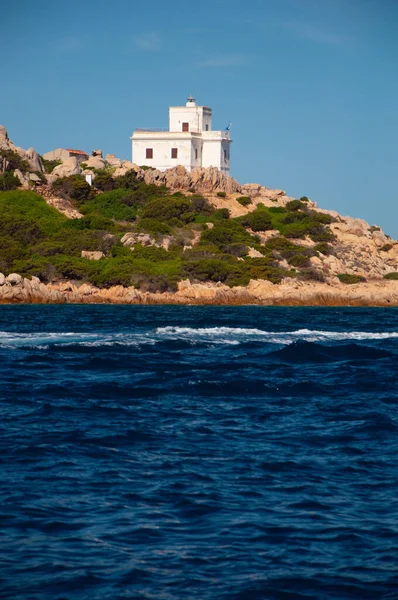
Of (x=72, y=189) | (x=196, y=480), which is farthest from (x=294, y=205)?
(x=196, y=480)

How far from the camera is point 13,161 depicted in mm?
93000

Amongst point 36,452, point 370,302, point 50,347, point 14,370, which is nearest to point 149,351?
point 50,347

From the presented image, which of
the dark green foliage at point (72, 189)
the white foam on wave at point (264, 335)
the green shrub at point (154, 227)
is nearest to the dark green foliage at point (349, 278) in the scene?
the green shrub at point (154, 227)

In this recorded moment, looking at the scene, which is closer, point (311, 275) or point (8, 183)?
point (311, 275)

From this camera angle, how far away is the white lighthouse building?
93.0 m

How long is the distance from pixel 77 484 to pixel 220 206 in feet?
270

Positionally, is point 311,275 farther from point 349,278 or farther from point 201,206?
point 201,206

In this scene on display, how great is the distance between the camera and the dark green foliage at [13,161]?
304ft

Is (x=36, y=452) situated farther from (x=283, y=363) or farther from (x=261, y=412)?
(x=283, y=363)

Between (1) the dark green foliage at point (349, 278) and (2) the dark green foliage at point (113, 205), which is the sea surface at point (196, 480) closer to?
(1) the dark green foliage at point (349, 278)

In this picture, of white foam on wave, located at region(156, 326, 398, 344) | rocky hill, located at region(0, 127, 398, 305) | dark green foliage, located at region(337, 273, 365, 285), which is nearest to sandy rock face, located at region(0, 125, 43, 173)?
rocky hill, located at region(0, 127, 398, 305)

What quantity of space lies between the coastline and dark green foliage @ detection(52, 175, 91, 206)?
24.4 metres

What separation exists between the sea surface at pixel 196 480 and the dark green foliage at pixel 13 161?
226ft

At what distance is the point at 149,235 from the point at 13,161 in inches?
778
